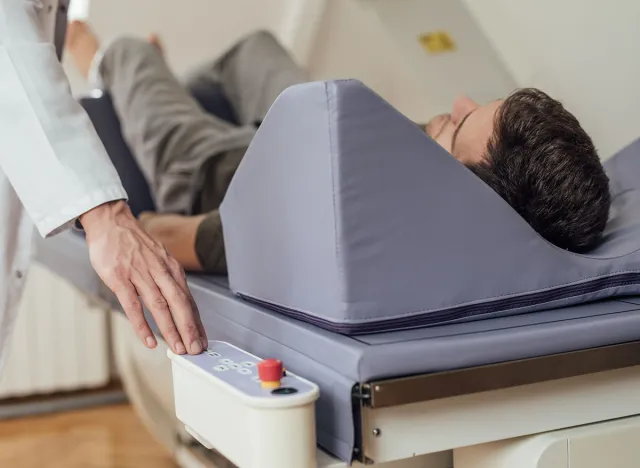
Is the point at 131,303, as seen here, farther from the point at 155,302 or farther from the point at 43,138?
the point at 43,138

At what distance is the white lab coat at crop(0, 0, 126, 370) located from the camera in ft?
3.02

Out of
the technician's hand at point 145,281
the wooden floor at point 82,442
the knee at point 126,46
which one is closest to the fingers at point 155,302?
the technician's hand at point 145,281

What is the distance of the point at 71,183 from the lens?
36.2 inches

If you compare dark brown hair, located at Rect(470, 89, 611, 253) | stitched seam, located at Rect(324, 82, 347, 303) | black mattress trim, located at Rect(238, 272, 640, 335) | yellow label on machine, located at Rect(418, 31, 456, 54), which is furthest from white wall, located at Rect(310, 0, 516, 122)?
stitched seam, located at Rect(324, 82, 347, 303)

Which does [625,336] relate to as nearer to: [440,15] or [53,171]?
[53,171]

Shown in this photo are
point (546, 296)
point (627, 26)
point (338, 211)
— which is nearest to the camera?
point (338, 211)

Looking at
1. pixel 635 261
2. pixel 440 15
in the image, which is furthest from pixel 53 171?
pixel 440 15

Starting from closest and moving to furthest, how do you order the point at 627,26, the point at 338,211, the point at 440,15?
1. the point at 338,211
2. the point at 627,26
3. the point at 440,15

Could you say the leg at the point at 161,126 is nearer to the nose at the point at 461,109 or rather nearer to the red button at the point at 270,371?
the nose at the point at 461,109

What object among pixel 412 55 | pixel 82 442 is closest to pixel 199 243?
pixel 412 55

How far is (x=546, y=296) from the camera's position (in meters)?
0.97

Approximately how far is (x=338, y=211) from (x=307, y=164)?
78 mm

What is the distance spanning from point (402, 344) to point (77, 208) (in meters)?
0.41

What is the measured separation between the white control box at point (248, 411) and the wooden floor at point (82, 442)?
1.56 m
